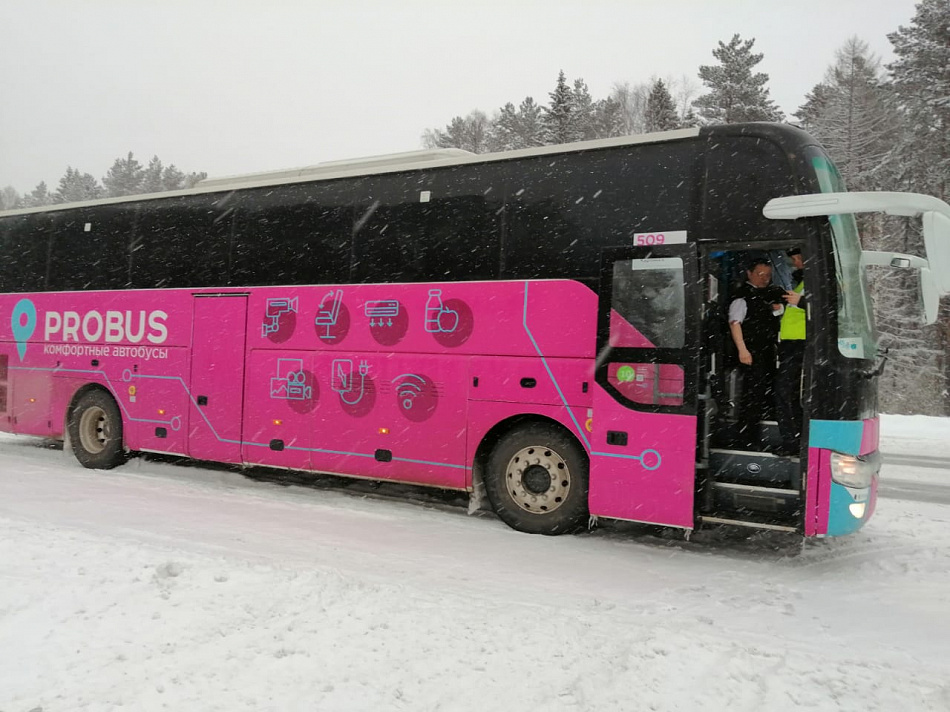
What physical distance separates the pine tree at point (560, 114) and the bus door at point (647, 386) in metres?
33.0

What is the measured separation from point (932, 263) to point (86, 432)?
1026 cm

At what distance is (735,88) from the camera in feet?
109

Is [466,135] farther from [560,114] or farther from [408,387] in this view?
[408,387]

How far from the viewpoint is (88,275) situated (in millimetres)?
10039

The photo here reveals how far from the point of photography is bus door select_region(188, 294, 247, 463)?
8.66m

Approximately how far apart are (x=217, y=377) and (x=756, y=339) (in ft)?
20.7

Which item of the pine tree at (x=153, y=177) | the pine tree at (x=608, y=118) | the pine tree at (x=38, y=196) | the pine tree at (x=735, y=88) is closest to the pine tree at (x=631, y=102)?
the pine tree at (x=608, y=118)

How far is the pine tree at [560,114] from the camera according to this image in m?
37.6

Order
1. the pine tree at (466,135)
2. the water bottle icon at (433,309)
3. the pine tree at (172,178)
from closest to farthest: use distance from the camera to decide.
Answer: the water bottle icon at (433,309)
the pine tree at (466,135)
the pine tree at (172,178)

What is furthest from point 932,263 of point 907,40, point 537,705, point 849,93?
point 849,93

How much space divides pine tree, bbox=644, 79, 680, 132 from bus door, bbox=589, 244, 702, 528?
31.2 metres

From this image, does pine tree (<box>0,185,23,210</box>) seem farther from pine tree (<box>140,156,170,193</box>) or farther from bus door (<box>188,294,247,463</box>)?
bus door (<box>188,294,247,463</box>)

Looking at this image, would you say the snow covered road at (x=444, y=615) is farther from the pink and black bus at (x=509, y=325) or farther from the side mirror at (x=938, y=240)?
the side mirror at (x=938, y=240)

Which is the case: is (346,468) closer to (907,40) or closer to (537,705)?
(537,705)
